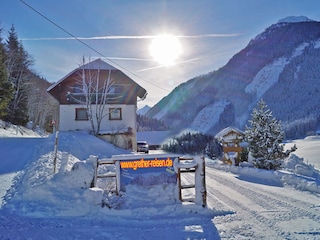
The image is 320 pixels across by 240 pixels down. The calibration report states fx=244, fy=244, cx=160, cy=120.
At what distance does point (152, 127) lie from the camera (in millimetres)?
69875

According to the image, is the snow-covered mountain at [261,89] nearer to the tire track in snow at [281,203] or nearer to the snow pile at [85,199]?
the tire track in snow at [281,203]

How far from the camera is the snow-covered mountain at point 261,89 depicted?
8562 centimetres

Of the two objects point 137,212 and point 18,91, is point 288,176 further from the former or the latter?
point 18,91

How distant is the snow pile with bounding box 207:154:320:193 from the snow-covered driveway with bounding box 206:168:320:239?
0.93 meters

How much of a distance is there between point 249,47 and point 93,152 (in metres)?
167

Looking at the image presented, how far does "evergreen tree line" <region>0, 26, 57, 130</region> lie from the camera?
21797 mm

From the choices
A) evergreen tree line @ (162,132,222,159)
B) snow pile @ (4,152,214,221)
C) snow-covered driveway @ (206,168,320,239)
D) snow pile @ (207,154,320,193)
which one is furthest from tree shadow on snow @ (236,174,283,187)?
evergreen tree line @ (162,132,222,159)

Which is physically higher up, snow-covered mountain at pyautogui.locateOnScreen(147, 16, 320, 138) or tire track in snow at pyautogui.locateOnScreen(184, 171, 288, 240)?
snow-covered mountain at pyautogui.locateOnScreen(147, 16, 320, 138)

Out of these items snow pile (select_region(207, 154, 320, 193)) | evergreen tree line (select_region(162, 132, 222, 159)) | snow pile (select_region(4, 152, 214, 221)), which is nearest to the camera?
snow pile (select_region(4, 152, 214, 221))

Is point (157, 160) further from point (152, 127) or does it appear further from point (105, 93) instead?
point (152, 127)

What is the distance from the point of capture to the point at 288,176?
1103cm

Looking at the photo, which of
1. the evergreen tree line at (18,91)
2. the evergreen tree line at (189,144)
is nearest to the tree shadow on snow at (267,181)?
the evergreen tree line at (18,91)

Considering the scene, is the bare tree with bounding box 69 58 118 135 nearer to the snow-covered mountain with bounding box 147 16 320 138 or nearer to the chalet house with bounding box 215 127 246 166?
the chalet house with bounding box 215 127 246 166

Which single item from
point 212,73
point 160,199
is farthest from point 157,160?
point 212,73
